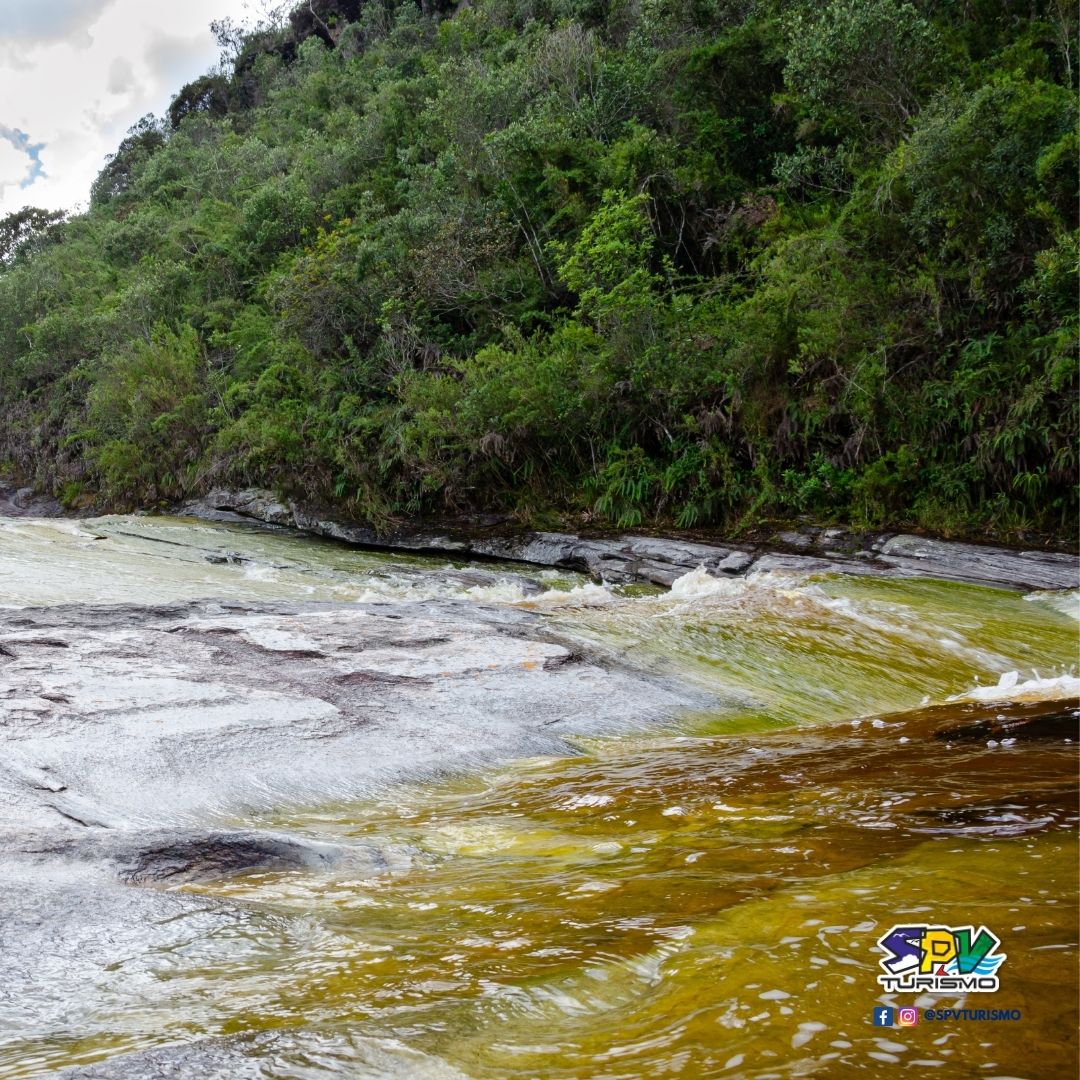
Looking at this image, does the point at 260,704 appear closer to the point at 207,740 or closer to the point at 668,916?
the point at 207,740

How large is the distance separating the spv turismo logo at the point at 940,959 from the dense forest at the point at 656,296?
13038 mm

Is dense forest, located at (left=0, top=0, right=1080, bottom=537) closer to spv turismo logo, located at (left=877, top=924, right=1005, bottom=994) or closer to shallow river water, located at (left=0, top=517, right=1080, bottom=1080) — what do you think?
shallow river water, located at (left=0, top=517, right=1080, bottom=1080)

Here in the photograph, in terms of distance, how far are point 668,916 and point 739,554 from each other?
12.4 metres

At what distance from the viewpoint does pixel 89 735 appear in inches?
215

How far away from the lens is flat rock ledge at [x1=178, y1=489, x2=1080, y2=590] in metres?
12.7

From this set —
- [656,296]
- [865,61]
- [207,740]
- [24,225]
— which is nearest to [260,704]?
[207,740]

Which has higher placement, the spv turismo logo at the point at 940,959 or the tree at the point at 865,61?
the tree at the point at 865,61

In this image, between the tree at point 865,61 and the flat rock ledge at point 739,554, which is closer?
the flat rock ledge at point 739,554

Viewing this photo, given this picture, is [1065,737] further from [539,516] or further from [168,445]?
[168,445]

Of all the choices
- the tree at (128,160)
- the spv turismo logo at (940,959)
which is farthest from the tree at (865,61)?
the tree at (128,160)

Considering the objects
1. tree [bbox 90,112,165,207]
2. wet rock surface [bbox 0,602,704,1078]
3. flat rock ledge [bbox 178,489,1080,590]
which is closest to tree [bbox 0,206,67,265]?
tree [bbox 90,112,165,207]

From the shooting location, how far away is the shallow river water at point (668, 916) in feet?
7.09

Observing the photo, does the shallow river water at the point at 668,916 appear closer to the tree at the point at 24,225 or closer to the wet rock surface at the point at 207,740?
the wet rock surface at the point at 207,740

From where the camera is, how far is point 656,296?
18.3 m
